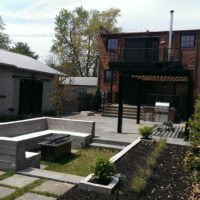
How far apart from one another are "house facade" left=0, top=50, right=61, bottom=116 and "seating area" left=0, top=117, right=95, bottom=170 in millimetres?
6001

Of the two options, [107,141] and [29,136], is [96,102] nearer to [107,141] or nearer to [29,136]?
[107,141]

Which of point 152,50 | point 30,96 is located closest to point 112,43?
point 152,50

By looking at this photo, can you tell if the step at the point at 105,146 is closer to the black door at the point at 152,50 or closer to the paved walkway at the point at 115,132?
the paved walkway at the point at 115,132

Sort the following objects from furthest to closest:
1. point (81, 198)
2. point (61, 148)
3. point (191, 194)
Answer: point (61, 148) < point (191, 194) < point (81, 198)

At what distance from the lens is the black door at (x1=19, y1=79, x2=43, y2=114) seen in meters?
18.7

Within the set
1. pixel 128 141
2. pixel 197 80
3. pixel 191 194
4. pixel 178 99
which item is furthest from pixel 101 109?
pixel 191 194

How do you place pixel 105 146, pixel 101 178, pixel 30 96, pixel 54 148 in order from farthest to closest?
pixel 30 96 < pixel 105 146 < pixel 54 148 < pixel 101 178

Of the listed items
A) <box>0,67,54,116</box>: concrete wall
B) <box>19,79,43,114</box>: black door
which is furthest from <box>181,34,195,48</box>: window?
<box>0,67,54,116</box>: concrete wall

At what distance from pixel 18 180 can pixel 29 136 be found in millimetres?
3578

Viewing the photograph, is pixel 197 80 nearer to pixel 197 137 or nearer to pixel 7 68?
pixel 7 68

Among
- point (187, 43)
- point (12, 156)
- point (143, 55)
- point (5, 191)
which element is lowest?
point (5, 191)

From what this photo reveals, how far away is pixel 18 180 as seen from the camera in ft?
19.5

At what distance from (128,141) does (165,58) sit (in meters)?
13.0

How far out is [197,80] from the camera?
23094 mm
